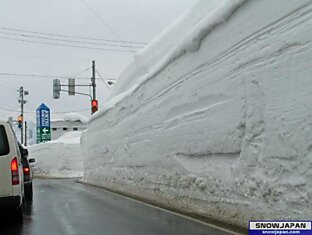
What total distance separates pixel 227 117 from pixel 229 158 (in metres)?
0.78

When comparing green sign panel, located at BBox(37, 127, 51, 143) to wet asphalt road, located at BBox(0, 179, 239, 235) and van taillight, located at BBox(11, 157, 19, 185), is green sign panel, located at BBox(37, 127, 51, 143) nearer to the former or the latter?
wet asphalt road, located at BBox(0, 179, 239, 235)

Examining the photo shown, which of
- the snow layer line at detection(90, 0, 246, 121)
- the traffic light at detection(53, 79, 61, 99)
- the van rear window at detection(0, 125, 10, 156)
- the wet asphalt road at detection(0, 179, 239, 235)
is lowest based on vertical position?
the wet asphalt road at detection(0, 179, 239, 235)

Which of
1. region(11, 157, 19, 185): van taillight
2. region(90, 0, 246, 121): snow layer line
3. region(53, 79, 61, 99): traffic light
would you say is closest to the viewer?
region(11, 157, 19, 185): van taillight

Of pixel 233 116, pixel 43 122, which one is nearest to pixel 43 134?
pixel 43 122

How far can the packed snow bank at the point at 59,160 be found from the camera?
3828 cm

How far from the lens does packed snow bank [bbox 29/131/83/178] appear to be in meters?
38.3

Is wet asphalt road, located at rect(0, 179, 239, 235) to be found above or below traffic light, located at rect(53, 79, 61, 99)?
below

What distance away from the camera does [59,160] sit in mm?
38562

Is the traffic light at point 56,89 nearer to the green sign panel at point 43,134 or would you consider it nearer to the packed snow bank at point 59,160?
the packed snow bank at point 59,160

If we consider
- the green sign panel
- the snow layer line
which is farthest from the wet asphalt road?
the green sign panel

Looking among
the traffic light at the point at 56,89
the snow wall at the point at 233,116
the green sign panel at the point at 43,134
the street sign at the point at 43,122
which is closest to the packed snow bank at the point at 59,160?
the traffic light at the point at 56,89

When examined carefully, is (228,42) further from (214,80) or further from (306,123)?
(306,123)

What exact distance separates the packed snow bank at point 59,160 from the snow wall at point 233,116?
76.4 ft

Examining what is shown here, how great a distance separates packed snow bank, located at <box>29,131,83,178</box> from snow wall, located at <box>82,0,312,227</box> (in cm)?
2330
